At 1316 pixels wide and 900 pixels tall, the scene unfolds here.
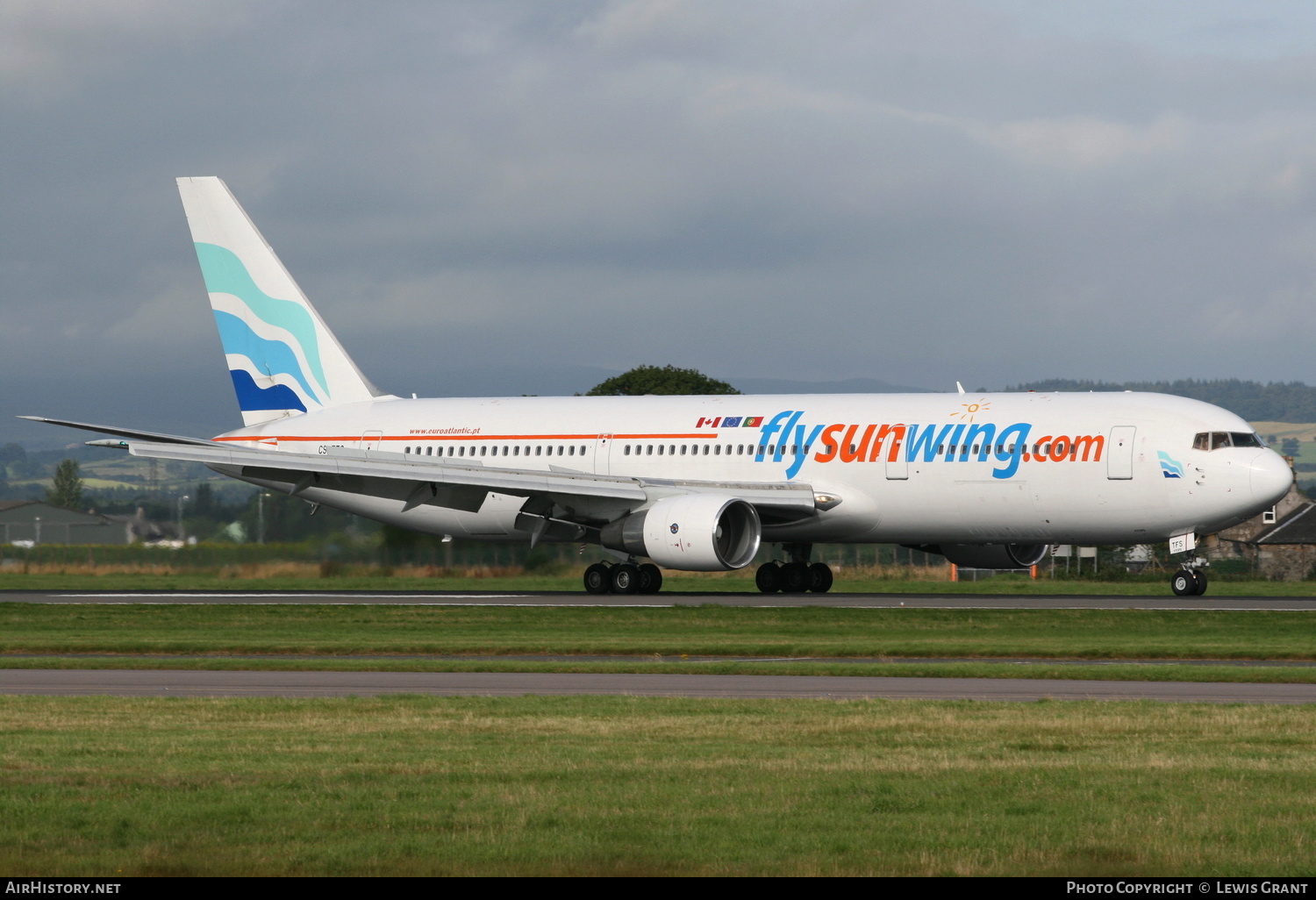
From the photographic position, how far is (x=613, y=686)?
797 inches

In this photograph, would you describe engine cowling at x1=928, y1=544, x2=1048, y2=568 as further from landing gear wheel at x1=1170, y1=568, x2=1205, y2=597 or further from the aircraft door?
the aircraft door

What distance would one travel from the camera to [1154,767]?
43.2ft

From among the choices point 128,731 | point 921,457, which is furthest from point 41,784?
point 921,457

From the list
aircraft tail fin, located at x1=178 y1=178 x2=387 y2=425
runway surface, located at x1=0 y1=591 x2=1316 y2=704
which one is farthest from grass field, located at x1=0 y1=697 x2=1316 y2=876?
aircraft tail fin, located at x1=178 y1=178 x2=387 y2=425

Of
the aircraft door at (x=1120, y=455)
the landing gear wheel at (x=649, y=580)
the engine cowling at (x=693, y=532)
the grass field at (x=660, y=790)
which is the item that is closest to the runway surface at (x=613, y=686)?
the grass field at (x=660, y=790)

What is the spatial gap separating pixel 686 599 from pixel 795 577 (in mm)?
5366

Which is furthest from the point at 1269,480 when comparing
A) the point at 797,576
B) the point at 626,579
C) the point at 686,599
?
the point at 626,579

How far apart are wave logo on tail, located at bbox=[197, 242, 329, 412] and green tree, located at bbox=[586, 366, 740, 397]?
4269cm

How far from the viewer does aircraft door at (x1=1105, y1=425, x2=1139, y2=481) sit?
3700 centimetres

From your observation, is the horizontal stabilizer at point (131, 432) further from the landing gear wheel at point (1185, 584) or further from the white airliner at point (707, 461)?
the landing gear wheel at point (1185, 584)

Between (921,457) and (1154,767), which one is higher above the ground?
(921,457)

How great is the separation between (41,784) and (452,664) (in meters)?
11.1

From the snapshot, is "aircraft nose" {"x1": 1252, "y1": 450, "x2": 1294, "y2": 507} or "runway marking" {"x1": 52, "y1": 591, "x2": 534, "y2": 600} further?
"runway marking" {"x1": 52, "y1": 591, "x2": 534, "y2": 600}
